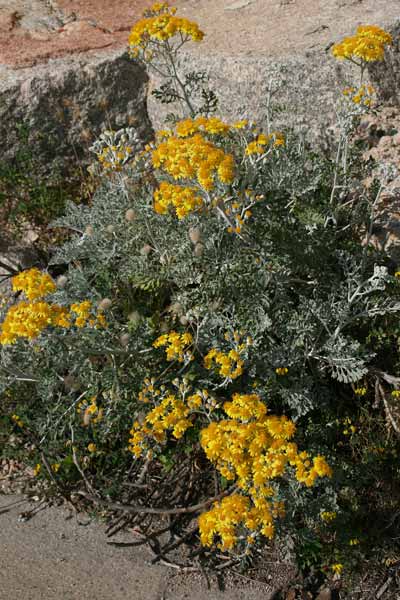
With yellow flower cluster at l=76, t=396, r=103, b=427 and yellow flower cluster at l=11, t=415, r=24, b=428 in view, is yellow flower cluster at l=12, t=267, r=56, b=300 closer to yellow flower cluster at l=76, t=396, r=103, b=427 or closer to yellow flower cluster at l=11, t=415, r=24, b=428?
yellow flower cluster at l=76, t=396, r=103, b=427

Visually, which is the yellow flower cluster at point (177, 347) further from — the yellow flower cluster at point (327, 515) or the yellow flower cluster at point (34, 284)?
the yellow flower cluster at point (327, 515)

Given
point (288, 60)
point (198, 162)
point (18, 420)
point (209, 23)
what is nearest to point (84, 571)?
point (18, 420)

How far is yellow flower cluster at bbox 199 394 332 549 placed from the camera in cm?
238

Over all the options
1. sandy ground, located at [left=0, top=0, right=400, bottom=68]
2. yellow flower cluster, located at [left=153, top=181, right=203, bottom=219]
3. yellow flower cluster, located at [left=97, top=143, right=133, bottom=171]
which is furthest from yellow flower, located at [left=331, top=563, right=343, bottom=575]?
sandy ground, located at [left=0, top=0, right=400, bottom=68]

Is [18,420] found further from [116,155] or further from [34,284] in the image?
[116,155]

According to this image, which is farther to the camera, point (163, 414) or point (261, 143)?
point (261, 143)

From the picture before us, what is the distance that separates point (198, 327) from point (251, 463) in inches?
30.5

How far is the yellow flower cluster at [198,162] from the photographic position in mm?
2795

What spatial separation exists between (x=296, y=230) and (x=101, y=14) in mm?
3062

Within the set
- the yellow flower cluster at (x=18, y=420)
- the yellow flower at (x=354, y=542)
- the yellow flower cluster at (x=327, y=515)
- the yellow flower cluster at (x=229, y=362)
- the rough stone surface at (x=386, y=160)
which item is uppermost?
the rough stone surface at (x=386, y=160)

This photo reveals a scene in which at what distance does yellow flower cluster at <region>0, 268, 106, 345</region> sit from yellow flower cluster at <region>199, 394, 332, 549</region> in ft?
2.60

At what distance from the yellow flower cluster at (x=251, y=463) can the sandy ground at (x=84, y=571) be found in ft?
1.87

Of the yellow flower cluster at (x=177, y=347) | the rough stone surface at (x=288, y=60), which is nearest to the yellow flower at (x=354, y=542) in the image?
the yellow flower cluster at (x=177, y=347)

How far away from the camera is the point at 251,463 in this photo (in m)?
2.48
